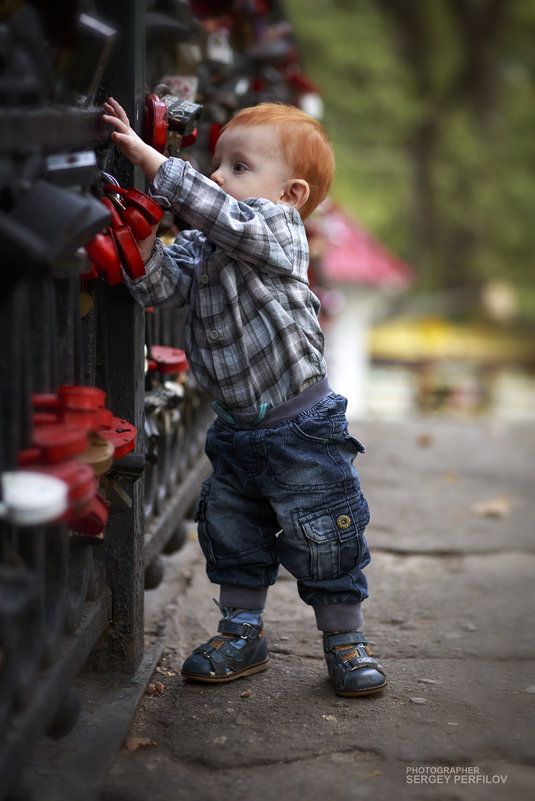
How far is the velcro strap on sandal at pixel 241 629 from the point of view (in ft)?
7.52

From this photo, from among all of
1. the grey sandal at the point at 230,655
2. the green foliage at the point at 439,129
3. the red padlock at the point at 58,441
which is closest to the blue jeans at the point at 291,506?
the grey sandal at the point at 230,655

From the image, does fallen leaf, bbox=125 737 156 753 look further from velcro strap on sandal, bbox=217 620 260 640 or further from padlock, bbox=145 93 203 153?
padlock, bbox=145 93 203 153

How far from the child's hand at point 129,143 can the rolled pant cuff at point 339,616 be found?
3.52 feet

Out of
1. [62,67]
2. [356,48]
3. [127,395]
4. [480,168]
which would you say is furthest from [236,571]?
[480,168]

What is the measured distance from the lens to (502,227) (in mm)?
17641

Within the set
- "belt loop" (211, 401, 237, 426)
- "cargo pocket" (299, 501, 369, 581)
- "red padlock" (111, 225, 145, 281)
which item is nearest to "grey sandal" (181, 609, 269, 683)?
"cargo pocket" (299, 501, 369, 581)

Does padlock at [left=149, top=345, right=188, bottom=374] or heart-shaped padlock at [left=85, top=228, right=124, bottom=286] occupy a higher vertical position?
heart-shaped padlock at [left=85, top=228, right=124, bottom=286]

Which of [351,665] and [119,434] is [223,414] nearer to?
[119,434]

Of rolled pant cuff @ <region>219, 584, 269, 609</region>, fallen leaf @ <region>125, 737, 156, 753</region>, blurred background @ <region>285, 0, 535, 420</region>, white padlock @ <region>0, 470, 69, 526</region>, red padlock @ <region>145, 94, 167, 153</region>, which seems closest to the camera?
white padlock @ <region>0, 470, 69, 526</region>

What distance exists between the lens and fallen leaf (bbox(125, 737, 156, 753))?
1.87 meters

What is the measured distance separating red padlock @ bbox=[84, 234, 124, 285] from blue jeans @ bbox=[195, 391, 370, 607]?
0.53 m

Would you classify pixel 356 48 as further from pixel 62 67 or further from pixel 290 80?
pixel 62 67

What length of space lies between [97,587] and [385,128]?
46.5 ft

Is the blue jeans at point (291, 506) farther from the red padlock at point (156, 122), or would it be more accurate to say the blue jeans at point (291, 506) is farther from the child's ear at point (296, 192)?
the red padlock at point (156, 122)
